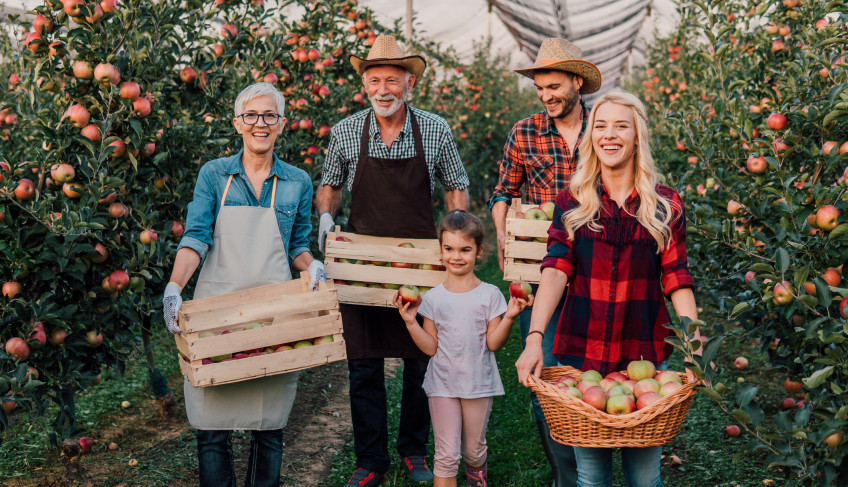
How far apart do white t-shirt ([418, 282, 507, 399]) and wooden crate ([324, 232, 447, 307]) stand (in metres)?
0.19

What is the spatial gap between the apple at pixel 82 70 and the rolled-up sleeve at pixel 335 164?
0.98 meters

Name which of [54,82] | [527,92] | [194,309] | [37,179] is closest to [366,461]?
[194,309]

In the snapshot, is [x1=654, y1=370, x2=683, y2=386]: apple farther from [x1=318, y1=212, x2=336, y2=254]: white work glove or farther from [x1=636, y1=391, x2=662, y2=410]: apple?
[x1=318, y1=212, x2=336, y2=254]: white work glove

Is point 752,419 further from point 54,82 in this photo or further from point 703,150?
point 54,82

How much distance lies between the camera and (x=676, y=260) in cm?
219

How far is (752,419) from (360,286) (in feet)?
5.06

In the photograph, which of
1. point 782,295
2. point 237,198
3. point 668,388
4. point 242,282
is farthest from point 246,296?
point 782,295

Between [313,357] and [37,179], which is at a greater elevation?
[37,179]

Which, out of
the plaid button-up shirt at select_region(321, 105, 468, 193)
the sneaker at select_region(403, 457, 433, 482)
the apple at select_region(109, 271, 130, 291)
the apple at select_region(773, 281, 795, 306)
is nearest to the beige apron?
the apple at select_region(109, 271, 130, 291)

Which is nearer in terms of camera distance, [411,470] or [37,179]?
[37,179]

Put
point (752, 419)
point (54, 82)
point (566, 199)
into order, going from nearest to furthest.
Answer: point (752, 419) → point (566, 199) → point (54, 82)

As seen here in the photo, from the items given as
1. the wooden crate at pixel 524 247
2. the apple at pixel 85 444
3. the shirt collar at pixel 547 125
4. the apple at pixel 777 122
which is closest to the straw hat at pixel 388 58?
the shirt collar at pixel 547 125

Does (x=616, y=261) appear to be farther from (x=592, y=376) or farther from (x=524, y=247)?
(x=524, y=247)

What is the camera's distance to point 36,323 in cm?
257
